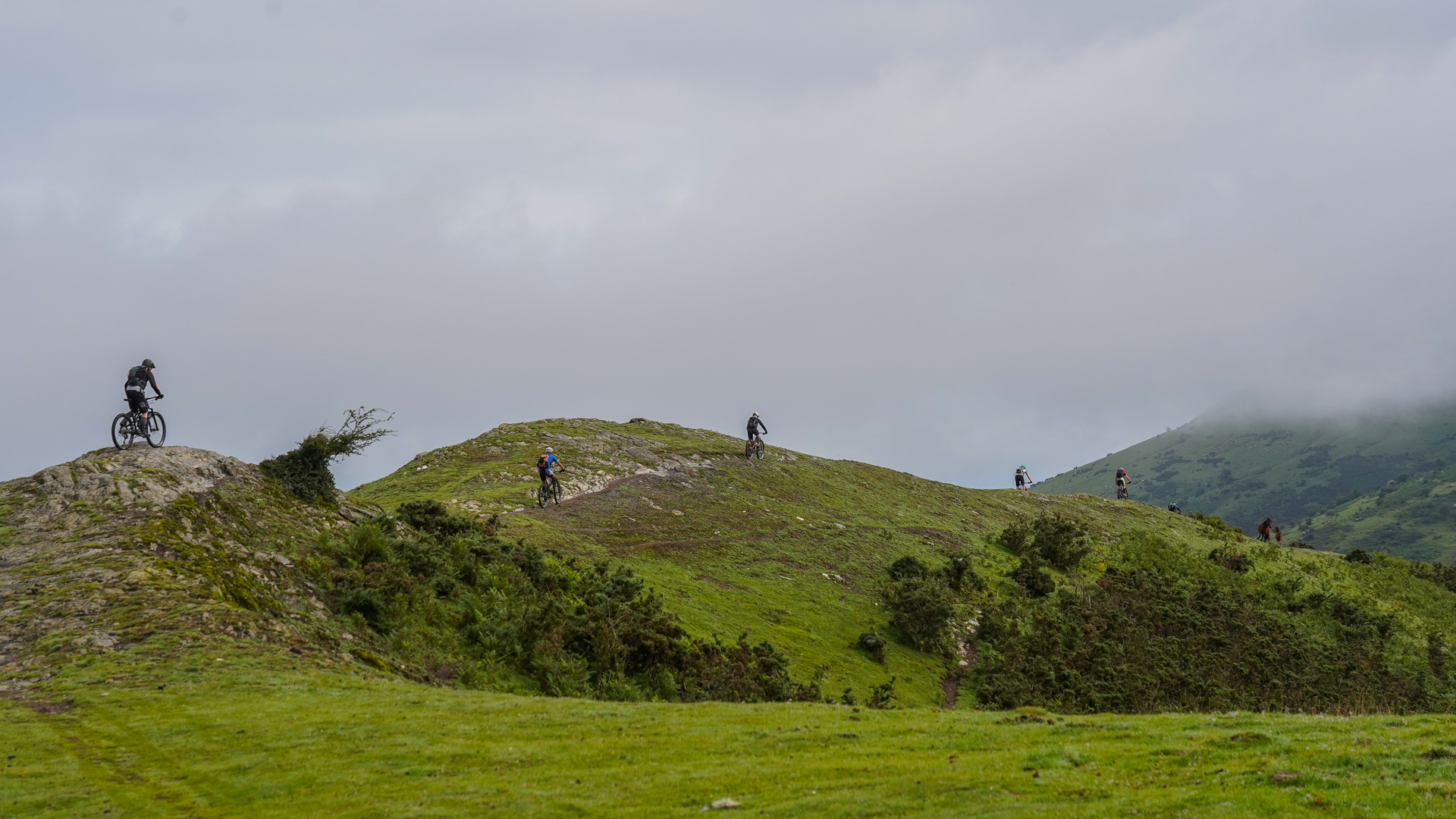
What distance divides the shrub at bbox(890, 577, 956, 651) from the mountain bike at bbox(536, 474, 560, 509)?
21074 mm

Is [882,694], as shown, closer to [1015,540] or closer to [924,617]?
[924,617]

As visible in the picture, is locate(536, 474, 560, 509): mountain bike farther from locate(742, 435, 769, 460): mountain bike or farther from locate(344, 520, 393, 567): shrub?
locate(742, 435, 769, 460): mountain bike

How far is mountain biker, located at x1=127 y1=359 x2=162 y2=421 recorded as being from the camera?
30062mm

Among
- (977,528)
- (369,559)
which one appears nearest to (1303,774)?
(369,559)

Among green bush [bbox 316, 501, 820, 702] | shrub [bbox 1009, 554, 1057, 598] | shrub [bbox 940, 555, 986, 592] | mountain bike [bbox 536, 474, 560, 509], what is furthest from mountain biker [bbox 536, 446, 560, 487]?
shrub [bbox 1009, 554, 1057, 598]

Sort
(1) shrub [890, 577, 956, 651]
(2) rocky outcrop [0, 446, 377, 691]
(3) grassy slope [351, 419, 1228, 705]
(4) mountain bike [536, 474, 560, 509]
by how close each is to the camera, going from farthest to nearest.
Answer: (4) mountain bike [536, 474, 560, 509] → (1) shrub [890, 577, 956, 651] → (3) grassy slope [351, 419, 1228, 705] → (2) rocky outcrop [0, 446, 377, 691]

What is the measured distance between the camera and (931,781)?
42.5 ft

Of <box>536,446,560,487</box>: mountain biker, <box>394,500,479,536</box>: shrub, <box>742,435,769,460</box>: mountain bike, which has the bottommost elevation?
<box>394,500,479,536</box>: shrub

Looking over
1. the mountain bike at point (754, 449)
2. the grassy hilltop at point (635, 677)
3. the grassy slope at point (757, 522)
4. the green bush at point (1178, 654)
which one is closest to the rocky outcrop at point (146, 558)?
A: the grassy hilltop at point (635, 677)

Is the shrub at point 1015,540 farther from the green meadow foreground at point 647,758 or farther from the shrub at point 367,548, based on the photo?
the shrub at point 367,548

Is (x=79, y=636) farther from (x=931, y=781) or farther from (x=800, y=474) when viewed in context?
(x=800, y=474)

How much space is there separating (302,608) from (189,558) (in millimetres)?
3483

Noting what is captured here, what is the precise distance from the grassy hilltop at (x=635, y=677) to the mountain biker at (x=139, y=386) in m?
2.17

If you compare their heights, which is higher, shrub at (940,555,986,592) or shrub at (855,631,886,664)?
shrub at (940,555,986,592)
